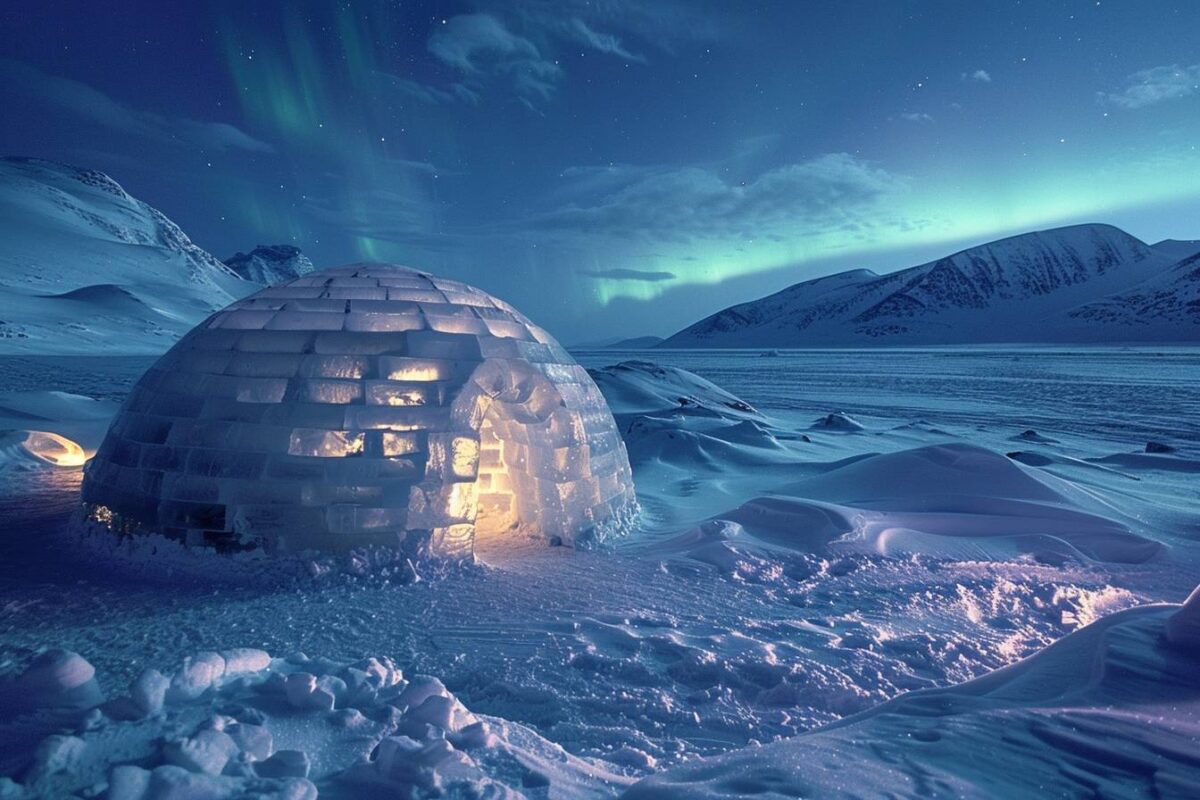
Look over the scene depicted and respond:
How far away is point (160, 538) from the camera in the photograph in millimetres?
5207

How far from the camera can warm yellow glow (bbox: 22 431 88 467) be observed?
9391mm

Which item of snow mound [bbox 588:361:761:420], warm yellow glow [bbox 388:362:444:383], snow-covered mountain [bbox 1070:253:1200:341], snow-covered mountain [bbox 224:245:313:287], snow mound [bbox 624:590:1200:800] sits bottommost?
snow mound [bbox 624:590:1200:800]

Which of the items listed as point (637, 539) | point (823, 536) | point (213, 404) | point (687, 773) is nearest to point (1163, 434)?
point (823, 536)

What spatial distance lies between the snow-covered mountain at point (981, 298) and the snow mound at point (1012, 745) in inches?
4528

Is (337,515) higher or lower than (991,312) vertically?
lower

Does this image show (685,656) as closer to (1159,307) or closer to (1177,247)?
(1159,307)

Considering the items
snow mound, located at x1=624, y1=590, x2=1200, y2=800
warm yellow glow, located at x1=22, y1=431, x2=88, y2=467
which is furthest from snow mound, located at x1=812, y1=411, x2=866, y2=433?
Answer: warm yellow glow, located at x1=22, y1=431, x2=88, y2=467

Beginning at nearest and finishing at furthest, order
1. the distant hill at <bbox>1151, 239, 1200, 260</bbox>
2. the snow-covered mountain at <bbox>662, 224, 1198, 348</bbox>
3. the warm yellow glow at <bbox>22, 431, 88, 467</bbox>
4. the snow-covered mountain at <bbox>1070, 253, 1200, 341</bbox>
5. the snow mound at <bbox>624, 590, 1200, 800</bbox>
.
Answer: the snow mound at <bbox>624, 590, 1200, 800</bbox>
the warm yellow glow at <bbox>22, 431, 88, 467</bbox>
the snow-covered mountain at <bbox>1070, 253, 1200, 341</bbox>
the snow-covered mountain at <bbox>662, 224, 1198, 348</bbox>
the distant hill at <bbox>1151, 239, 1200, 260</bbox>

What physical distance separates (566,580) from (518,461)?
1.54 metres

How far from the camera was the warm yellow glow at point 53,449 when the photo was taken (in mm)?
9391

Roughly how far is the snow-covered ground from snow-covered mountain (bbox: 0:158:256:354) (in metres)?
43.4

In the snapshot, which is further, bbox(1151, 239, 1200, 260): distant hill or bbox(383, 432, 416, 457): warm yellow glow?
bbox(1151, 239, 1200, 260): distant hill

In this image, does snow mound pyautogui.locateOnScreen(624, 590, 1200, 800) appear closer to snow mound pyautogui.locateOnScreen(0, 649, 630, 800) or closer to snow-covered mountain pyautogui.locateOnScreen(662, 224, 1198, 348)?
snow mound pyautogui.locateOnScreen(0, 649, 630, 800)

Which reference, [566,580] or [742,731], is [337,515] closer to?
[566,580]
